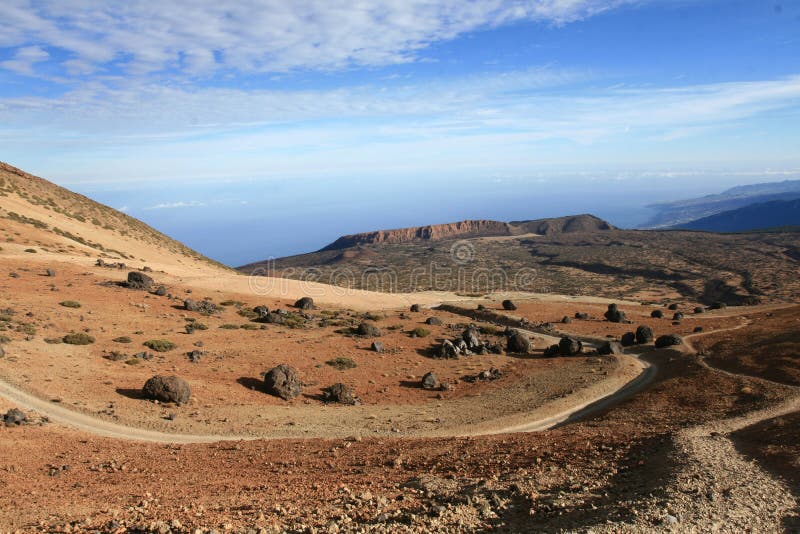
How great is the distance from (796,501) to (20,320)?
35.0 m

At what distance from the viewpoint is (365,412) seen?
2355 cm

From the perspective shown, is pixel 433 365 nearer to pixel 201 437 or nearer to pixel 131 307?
pixel 201 437

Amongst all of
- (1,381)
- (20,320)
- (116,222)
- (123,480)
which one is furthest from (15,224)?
(123,480)

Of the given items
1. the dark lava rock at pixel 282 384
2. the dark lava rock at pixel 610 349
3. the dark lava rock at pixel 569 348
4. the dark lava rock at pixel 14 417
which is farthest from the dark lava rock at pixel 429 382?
the dark lava rock at pixel 14 417

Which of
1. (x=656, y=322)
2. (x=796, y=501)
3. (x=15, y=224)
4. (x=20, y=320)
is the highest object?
(x=15, y=224)

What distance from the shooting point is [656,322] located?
46125mm

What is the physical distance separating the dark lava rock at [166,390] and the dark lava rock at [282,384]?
4099 mm

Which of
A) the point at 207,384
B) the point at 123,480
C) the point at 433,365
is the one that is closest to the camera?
A: the point at 123,480

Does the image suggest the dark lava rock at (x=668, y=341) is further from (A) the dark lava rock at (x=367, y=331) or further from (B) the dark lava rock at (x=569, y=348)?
(A) the dark lava rock at (x=367, y=331)

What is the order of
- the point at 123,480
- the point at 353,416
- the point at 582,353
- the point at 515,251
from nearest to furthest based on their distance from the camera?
the point at 123,480 → the point at 353,416 → the point at 582,353 → the point at 515,251

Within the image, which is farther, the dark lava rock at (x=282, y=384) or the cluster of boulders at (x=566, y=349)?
the cluster of boulders at (x=566, y=349)

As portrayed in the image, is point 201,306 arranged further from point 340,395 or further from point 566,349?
point 566,349

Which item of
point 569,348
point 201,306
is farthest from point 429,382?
point 201,306

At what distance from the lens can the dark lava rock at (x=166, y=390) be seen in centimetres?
2180
